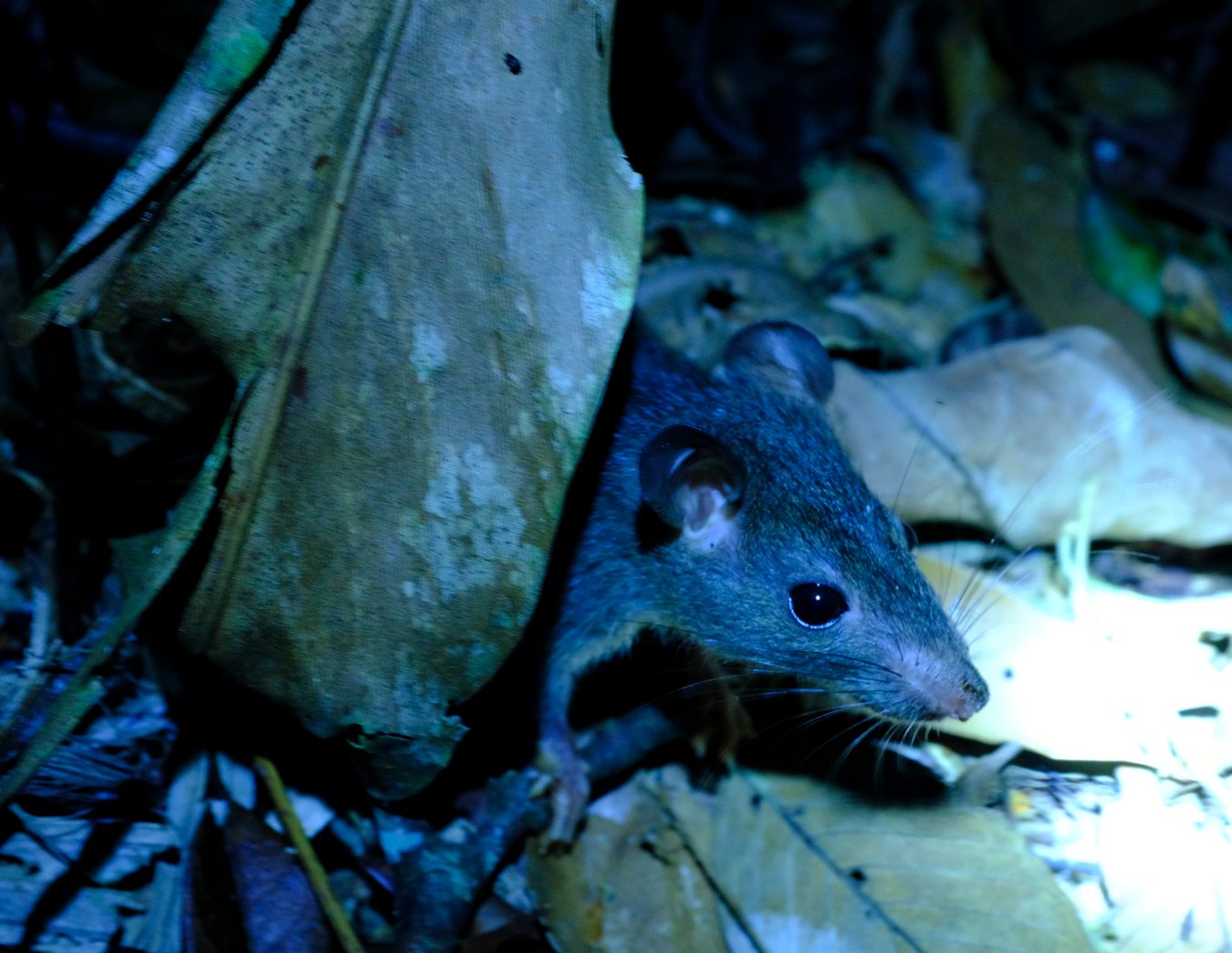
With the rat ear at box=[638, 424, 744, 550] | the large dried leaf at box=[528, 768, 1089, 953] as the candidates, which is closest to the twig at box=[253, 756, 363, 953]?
the large dried leaf at box=[528, 768, 1089, 953]

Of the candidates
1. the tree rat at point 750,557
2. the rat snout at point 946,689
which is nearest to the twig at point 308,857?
the tree rat at point 750,557

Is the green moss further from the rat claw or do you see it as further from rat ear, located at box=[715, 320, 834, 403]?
the rat claw

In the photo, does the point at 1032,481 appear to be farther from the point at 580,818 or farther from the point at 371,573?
the point at 371,573

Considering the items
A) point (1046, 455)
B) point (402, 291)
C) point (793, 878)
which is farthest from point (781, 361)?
point (793, 878)

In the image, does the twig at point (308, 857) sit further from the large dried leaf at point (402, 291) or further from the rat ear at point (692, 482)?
the rat ear at point (692, 482)

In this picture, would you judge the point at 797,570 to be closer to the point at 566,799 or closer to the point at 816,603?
the point at 816,603

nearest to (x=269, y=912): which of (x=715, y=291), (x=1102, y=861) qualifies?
(x=1102, y=861)
